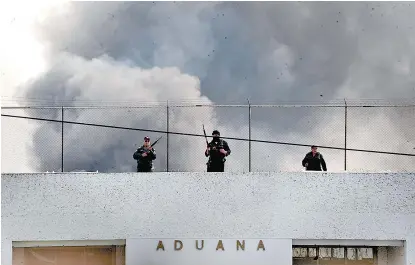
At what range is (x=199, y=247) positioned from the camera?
20.3 metres

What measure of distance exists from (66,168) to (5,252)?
7.73ft

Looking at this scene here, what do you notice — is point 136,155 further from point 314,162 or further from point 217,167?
point 314,162

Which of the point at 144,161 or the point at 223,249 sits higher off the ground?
the point at 144,161

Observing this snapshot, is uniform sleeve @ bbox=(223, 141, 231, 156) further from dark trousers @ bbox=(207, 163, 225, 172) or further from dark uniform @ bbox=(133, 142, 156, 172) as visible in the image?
dark uniform @ bbox=(133, 142, 156, 172)

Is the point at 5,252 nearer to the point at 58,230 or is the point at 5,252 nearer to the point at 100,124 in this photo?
the point at 58,230

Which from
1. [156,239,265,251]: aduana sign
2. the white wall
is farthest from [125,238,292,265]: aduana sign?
the white wall

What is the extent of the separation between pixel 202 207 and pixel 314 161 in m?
2.68

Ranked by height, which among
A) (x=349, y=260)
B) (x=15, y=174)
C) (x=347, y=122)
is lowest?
(x=349, y=260)

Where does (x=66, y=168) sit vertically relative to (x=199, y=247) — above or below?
above

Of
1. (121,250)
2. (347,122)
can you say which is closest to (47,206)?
(121,250)

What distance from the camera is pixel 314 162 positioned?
2136cm

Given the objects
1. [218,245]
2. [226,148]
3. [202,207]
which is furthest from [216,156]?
[218,245]

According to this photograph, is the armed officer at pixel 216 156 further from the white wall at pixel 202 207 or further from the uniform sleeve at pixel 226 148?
the white wall at pixel 202 207

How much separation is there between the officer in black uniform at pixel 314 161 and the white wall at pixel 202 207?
91 centimetres
